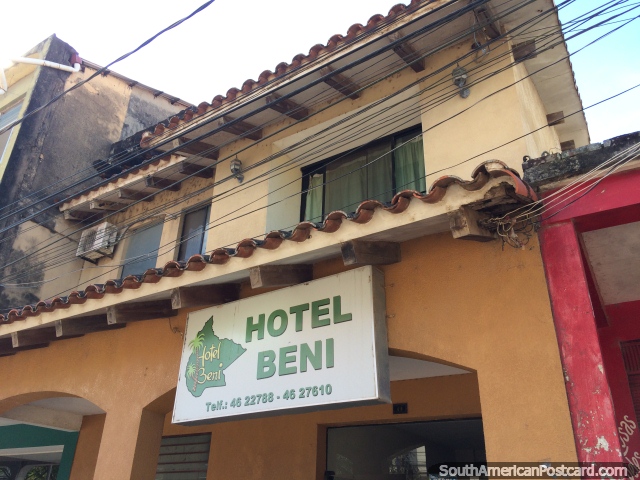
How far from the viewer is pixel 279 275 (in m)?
4.95

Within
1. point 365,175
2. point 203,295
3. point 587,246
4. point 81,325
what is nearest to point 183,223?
point 81,325

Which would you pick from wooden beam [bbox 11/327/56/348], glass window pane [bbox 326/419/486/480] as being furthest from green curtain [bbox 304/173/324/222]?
wooden beam [bbox 11/327/56/348]

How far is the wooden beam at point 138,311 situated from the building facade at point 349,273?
22 mm

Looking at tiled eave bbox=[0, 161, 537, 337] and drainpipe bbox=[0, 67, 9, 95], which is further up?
drainpipe bbox=[0, 67, 9, 95]

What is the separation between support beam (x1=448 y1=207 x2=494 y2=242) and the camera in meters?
3.80

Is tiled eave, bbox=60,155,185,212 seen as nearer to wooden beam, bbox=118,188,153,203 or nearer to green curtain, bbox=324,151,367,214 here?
wooden beam, bbox=118,188,153,203

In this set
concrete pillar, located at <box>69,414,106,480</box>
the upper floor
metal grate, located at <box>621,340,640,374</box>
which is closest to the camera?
the upper floor

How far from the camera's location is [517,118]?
4.98 meters

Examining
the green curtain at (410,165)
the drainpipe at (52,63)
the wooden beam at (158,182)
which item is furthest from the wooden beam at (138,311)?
the drainpipe at (52,63)

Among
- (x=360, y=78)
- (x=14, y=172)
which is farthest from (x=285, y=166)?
(x=14, y=172)

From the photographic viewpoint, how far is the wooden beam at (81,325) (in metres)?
6.29

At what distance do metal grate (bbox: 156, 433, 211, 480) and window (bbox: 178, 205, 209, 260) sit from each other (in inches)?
108

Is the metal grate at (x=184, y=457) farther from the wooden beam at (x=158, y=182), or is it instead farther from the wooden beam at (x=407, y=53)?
the wooden beam at (x=407, y=53)

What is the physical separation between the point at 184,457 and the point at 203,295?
3483 millimetres
